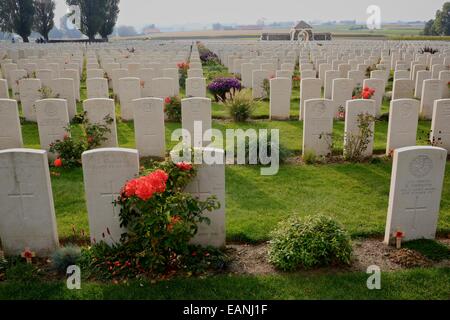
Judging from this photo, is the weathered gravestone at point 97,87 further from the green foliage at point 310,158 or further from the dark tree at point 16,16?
the dark tree at point 16,16

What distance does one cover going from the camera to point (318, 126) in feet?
28.0

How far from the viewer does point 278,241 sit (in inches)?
201

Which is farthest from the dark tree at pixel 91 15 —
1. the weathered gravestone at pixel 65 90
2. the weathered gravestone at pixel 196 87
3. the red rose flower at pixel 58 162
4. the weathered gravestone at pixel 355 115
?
the weathered gravestone at pixel 355 115

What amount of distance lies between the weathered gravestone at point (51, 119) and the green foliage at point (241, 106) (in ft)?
15.1

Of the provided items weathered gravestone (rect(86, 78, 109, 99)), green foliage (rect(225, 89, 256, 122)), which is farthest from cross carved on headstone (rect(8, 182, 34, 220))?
weathered gravestone (rect(86, 78, 109, 99))

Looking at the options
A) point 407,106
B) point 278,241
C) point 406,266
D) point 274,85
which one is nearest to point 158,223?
point 278,241

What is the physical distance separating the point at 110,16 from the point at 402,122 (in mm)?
56732

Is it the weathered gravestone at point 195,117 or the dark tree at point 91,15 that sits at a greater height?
the dark tree at point 91,15

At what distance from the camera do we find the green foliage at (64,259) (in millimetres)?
4914

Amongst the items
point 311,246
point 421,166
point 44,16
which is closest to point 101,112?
point 311,246

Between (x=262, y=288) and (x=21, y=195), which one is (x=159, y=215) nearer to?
(x=262, y=288)

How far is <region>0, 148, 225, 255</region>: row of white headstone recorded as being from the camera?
5012 mm

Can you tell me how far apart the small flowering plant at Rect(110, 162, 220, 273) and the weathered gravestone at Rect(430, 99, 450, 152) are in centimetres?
591
